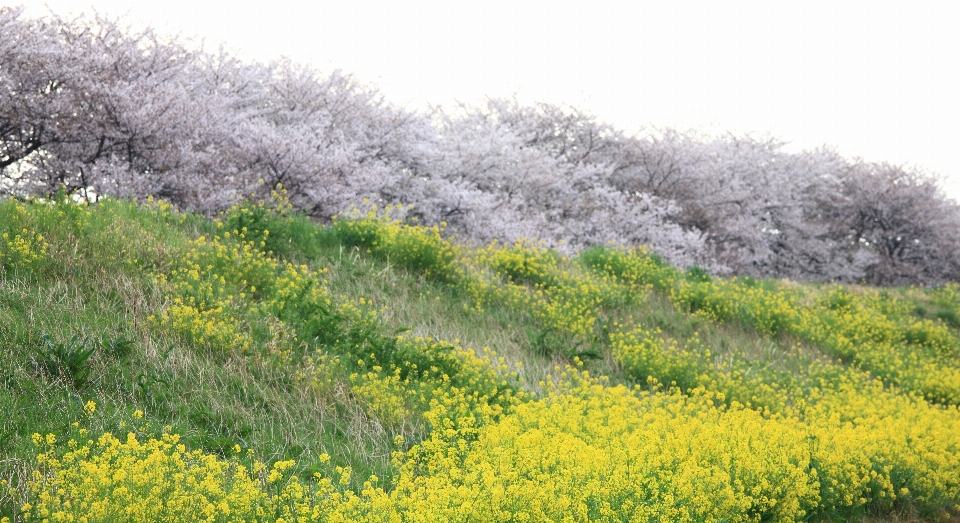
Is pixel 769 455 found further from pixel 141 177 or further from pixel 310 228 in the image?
pixel 141 177

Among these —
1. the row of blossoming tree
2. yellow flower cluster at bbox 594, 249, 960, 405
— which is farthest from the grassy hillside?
the row of blossoming tree

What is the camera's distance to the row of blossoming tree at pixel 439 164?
11.9 m

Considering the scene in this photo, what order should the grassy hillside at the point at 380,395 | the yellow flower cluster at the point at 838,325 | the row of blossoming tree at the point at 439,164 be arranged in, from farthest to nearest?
1. the row of blossoming tree at the point at 439,164
2. the yellow flower cluster at the point at 838,325
3. the grassy hillside at the point at 380,395

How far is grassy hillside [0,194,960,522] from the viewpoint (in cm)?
454

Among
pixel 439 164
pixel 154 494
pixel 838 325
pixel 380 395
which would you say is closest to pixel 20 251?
pixel 380 395

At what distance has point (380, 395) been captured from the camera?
21.4 ft

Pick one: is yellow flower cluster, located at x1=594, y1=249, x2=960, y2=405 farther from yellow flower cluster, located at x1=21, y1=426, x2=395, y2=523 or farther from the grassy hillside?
yellow flower cluster, located at x1=21, y1=426, x2=395, y2=523

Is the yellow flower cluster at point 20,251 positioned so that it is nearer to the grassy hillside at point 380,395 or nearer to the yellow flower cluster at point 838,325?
the grassy hillside at point 380,395

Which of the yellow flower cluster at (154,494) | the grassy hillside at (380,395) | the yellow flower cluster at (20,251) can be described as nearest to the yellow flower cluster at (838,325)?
the grassy hillside at (380,395)

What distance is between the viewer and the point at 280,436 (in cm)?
577

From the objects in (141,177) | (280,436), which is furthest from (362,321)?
(141,177)

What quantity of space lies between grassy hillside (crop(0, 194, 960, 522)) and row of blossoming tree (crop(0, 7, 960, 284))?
9.72 feet

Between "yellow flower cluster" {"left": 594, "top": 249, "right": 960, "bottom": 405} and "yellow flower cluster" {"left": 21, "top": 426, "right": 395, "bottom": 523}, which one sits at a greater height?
"yellow flower cluster" {"left": 21, "top": 426, "right": 395, "bottom": 523}

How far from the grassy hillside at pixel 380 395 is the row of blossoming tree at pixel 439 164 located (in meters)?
2.96
